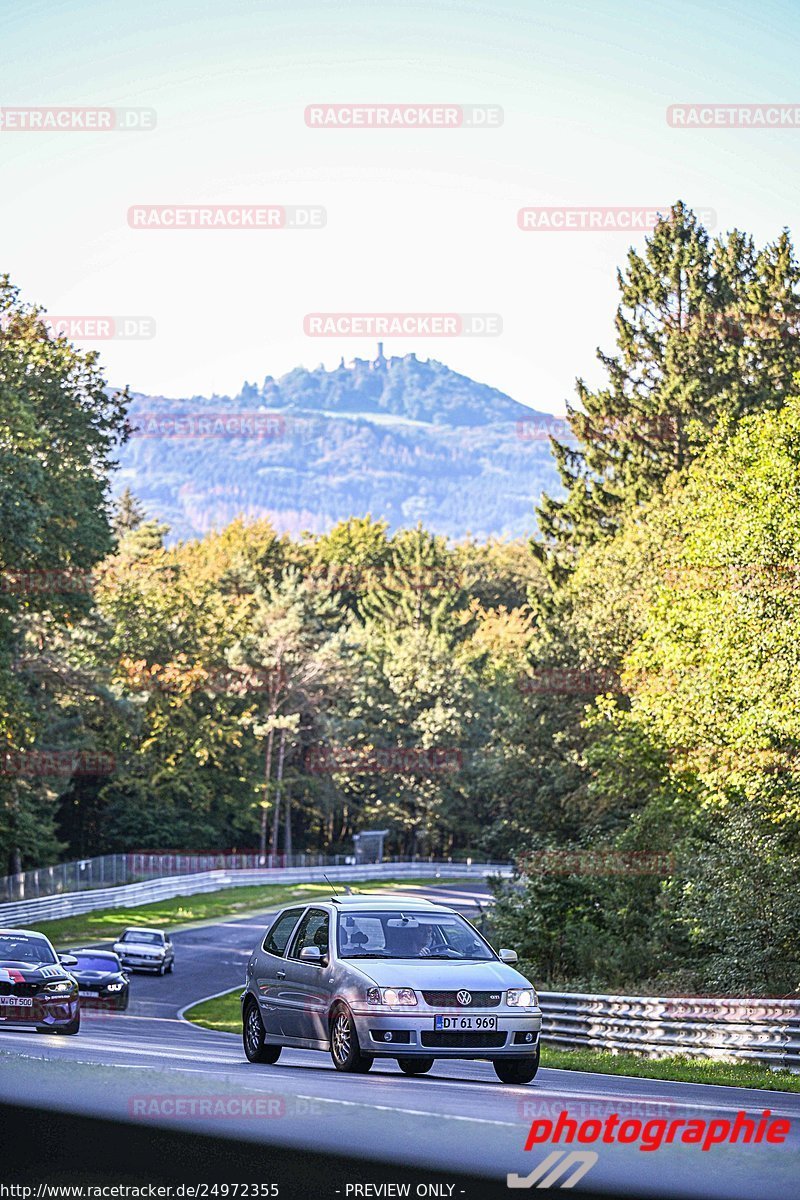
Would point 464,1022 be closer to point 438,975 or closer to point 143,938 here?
point 438,975

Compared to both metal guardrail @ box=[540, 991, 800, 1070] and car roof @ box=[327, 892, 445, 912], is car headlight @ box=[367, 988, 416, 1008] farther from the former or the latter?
metal guardrail @ box=[540, 991, 800, 1070]

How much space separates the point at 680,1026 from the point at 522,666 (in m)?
47.4

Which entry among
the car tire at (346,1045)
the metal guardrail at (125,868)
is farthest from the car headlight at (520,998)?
the metal guardrail at (125,868)

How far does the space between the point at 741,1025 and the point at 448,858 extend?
89.4 m

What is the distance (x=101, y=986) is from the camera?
33.3m

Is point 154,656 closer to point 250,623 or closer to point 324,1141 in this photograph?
point 250,623

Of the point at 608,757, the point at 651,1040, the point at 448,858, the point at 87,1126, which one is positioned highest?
the point at 87,1126

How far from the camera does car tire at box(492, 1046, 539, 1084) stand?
13.0 meters

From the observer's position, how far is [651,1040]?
22.2 metres

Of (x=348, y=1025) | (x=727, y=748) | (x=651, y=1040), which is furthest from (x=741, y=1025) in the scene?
(x=727, y=748)

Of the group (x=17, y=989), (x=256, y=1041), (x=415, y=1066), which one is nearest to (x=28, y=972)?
(x=17, y=989)

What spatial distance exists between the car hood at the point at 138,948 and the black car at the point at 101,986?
11.3 m

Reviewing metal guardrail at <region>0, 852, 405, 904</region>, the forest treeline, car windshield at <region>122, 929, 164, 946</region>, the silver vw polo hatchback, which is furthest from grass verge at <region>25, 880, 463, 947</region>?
the silver vw polo hatchback

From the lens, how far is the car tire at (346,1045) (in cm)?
1269
